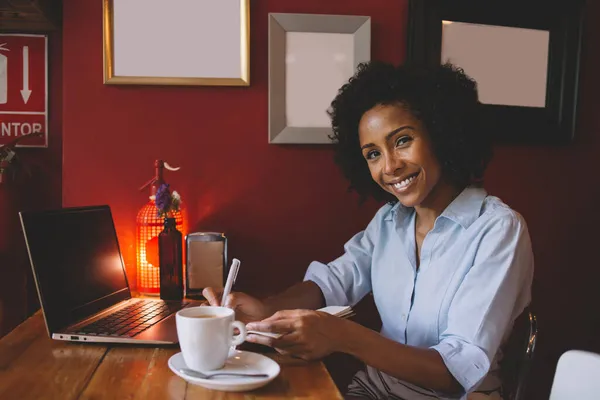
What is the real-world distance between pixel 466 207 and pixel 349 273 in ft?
1.36

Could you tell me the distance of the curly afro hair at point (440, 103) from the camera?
48.6 inches

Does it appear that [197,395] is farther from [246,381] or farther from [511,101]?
[511,101]

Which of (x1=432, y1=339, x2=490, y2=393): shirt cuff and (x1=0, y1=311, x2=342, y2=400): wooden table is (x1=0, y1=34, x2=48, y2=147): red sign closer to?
(x1=0, y1=311, x2=342, y2=400): wooden table

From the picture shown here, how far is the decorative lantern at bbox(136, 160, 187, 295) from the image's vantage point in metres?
1.53

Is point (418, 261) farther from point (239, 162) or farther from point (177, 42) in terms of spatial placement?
point (177, 42)

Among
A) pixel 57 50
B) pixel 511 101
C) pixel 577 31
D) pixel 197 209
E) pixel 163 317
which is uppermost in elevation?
pixel 577 31

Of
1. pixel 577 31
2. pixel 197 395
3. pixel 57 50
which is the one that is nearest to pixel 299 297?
pixel 197 395

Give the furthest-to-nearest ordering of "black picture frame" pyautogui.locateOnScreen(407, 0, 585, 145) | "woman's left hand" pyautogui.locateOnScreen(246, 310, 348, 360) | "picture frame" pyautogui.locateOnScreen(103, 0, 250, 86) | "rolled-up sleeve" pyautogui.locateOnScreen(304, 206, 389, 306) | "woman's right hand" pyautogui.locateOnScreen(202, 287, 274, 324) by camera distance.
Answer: "black picture frame" pyautogui.locateOnScreen(407, 0, 585, 145) → "picture frame" pyautogui.locateOnScreen(103, 0, 250, 86) → "rolled-up sleeve" pyautogui.locateOnScreen(304, 206, 389, 306) → "woman's right hand" pyautogui.locateOnScreen(202, 287, 274, 324) → "woman's left hand" pyautogui.locateOnScreen(246, 310, 348, 360)

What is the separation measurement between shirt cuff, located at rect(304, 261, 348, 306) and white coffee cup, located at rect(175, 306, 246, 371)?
586 millimetres

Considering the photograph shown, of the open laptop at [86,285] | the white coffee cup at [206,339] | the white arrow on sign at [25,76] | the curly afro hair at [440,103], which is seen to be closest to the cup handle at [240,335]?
the white coffee cup at [206,339]

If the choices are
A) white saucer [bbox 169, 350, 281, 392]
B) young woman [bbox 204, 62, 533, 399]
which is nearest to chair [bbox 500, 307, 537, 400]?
young woman [bbox 204, 62, 533, 399]

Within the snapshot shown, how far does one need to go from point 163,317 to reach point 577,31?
1756 mm

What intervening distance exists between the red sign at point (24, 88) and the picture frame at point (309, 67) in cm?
86

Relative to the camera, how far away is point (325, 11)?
1713 mm
